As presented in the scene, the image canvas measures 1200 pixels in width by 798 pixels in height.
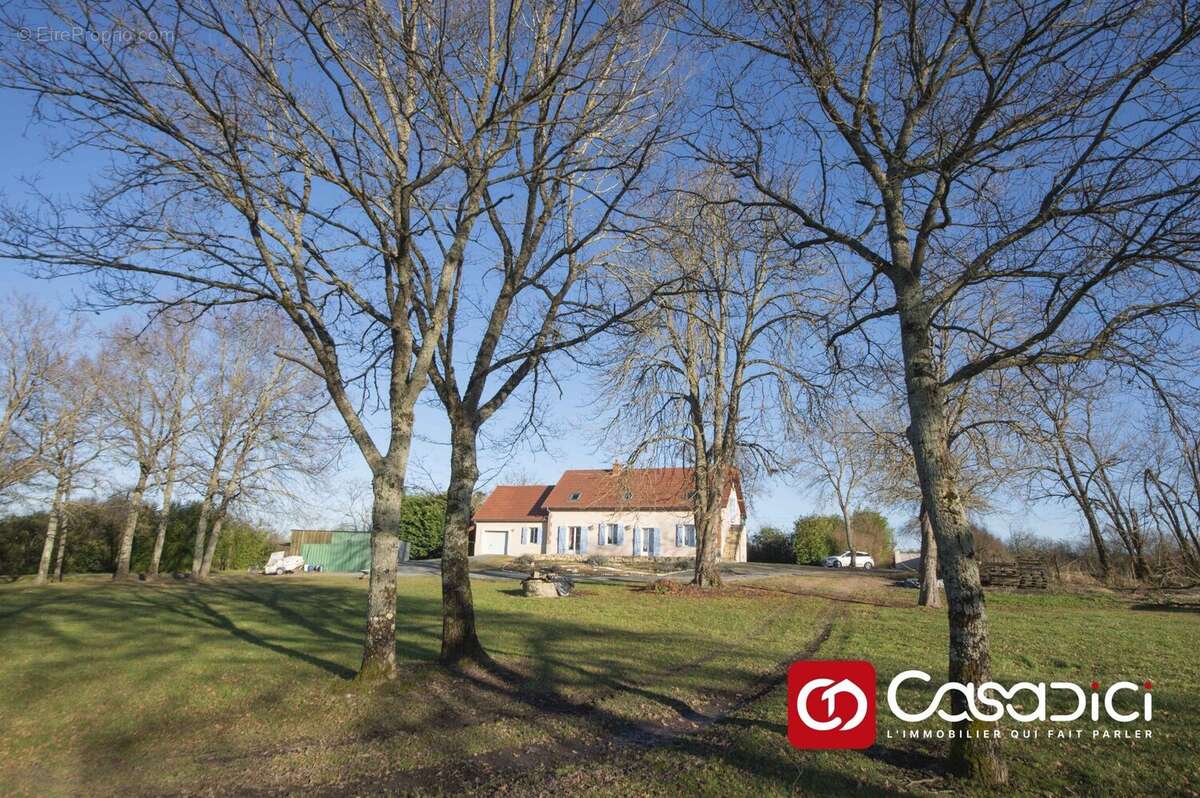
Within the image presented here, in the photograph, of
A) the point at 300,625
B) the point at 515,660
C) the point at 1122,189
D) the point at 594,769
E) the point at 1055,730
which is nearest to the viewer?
the point at 1122,189

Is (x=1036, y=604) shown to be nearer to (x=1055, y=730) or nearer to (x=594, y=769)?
(x=1055, y=730)

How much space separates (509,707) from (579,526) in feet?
118

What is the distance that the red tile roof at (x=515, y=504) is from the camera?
1793 inches

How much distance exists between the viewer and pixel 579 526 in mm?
42531

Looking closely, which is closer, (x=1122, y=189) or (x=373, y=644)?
(x=1122, y=189)

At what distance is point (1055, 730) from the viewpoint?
18.5 ft

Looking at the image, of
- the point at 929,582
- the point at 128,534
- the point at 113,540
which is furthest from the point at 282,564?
the point at 929,582

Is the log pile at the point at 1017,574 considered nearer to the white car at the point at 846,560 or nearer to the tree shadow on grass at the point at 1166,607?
the tree shadow on grass at the point at 1166,607

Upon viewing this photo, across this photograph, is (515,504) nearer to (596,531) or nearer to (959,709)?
(596,531)

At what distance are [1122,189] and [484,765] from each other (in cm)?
644

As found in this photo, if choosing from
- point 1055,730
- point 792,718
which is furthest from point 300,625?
point 1055,730

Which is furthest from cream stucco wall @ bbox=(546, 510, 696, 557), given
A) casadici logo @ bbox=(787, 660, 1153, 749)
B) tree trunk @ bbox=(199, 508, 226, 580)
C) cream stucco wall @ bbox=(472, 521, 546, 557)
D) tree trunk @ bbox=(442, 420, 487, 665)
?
casadici logo @ bbox=(787, 660, 1153, 749)

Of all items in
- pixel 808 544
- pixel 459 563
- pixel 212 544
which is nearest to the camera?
pixel 459 563

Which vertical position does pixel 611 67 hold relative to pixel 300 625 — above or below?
above
